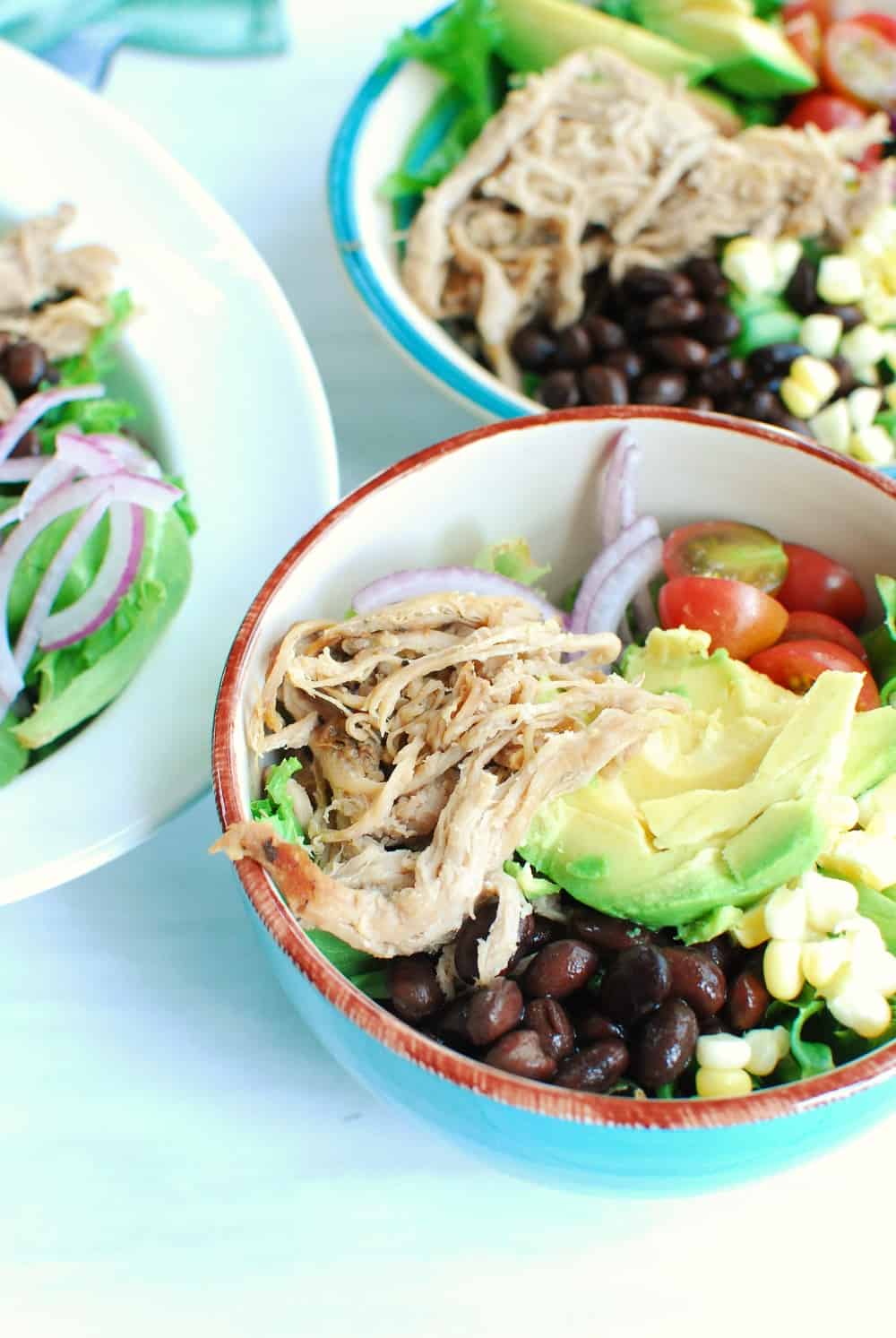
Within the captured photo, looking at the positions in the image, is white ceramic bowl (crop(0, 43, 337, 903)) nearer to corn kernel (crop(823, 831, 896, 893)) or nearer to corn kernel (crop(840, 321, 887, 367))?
corn kernel (crop(823, 831, 896, 893))

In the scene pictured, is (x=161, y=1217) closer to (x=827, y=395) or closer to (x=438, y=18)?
(x=827, y=395)

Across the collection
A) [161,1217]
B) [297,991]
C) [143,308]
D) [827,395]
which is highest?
[143,308]

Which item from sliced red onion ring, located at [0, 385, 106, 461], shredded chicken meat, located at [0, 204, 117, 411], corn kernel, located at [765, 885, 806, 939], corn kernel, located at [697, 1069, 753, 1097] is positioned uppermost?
shredded chicken meat, located at [0, 204, 117, 411]

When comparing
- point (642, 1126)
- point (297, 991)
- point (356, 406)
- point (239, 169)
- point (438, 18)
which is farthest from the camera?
point (239, 169)

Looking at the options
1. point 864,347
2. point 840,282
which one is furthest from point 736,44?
point 864,347

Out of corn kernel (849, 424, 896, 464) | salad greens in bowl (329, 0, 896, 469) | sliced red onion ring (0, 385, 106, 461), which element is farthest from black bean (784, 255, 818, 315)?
sliced red onion ring (0, 385, 106, 461)

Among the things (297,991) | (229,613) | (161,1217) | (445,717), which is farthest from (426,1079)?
(229,613)

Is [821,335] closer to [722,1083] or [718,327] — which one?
[718,327]
